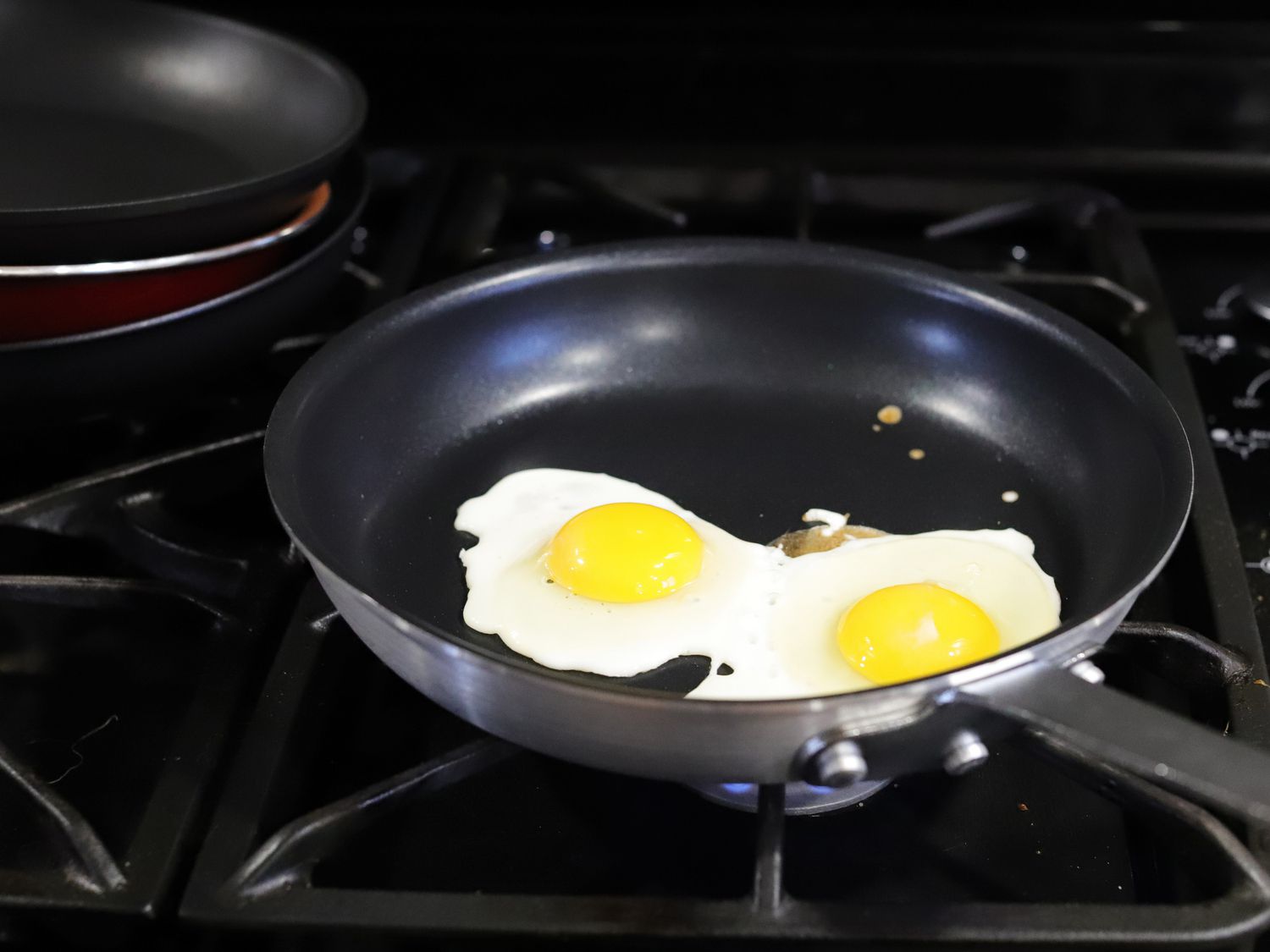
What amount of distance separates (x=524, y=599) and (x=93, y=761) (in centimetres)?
30

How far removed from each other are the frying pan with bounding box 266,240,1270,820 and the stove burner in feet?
0.24

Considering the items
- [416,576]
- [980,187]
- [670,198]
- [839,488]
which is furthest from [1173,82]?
[416,576]

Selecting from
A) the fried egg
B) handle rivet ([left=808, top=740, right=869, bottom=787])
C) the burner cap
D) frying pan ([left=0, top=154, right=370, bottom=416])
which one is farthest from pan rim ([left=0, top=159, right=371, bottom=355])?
the burner cap

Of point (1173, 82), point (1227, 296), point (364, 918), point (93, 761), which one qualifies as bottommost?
point (93, 761)

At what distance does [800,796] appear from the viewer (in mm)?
778

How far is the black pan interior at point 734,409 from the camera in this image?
36.4 inches

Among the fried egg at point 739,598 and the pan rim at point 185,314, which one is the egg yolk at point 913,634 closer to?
the fried egg at point 739,598

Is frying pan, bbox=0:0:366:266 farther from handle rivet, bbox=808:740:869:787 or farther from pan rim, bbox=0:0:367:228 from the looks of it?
handle rivet, bbox=808:740:869:787

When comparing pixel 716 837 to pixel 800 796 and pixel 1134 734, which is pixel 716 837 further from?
pixel 1134 734

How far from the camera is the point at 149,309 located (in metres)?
0.97

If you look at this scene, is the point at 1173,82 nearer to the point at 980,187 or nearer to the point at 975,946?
the point at 980,187

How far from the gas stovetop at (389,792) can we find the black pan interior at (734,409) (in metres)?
0.07

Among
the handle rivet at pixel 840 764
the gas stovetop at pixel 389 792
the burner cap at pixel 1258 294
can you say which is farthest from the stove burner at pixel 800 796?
the burner cap at pixel 1258 294

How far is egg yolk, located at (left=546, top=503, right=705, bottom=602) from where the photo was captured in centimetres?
88
